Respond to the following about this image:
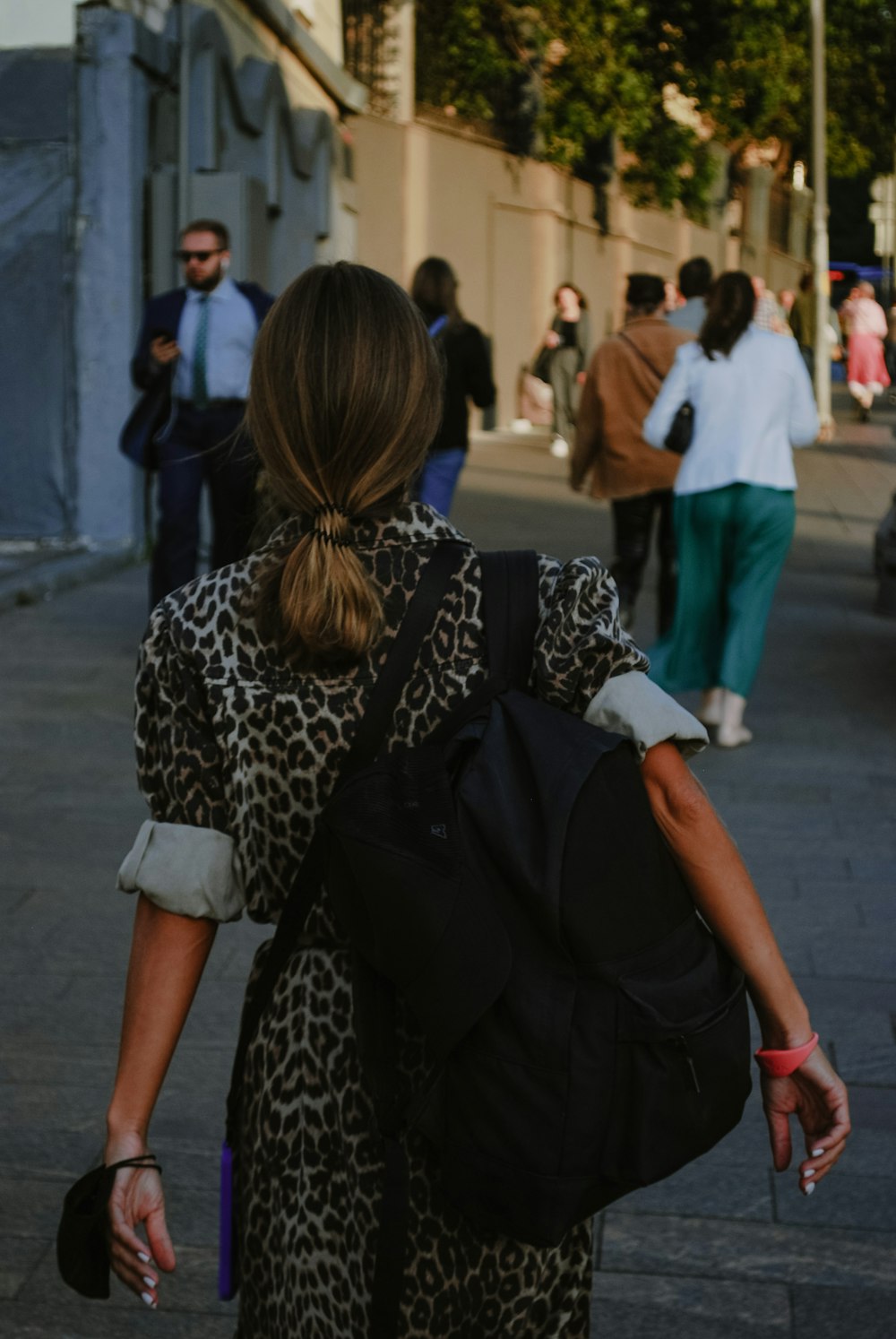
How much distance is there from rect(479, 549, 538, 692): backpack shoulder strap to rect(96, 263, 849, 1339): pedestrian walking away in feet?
0.04

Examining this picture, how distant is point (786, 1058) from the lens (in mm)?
2061

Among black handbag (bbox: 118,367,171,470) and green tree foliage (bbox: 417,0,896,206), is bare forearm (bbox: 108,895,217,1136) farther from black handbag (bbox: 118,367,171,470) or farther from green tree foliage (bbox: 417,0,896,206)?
green tree foliage (bbox: 417,0,896,206)

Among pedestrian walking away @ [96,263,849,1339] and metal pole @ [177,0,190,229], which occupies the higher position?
metal pole @ [177,0,190,229]

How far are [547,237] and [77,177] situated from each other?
664 inches

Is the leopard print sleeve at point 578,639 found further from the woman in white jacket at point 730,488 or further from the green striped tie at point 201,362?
the green striped tie at point 201,362

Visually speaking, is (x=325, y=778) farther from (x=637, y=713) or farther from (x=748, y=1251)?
(x=748, y=1251)

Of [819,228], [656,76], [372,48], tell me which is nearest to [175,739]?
[372,48]

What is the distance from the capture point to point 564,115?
29766 millimetres

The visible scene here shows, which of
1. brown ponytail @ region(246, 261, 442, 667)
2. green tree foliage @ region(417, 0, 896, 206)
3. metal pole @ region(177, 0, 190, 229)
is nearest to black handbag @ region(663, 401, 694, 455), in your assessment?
brown ponytail @ region(246, 261, 442, 667)

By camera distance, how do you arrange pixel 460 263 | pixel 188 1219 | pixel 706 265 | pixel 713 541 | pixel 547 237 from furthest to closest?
pixel 547 237 < pixel 460 263 < pixel 706 265 < pixel 713 541 < pixel 188 1219

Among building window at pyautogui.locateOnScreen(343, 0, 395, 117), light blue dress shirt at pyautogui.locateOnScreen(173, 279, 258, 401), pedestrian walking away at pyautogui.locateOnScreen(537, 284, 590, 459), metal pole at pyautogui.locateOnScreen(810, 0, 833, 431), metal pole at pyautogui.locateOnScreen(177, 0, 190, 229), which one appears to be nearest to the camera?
light blue dress shirt at pyautogui.locateOnScreen(173, 279, 258, 401)

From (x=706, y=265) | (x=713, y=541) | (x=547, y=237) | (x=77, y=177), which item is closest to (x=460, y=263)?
(x=547, y=237)

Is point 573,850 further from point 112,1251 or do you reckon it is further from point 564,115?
point 564,115

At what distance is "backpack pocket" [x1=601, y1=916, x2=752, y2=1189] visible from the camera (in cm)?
178
